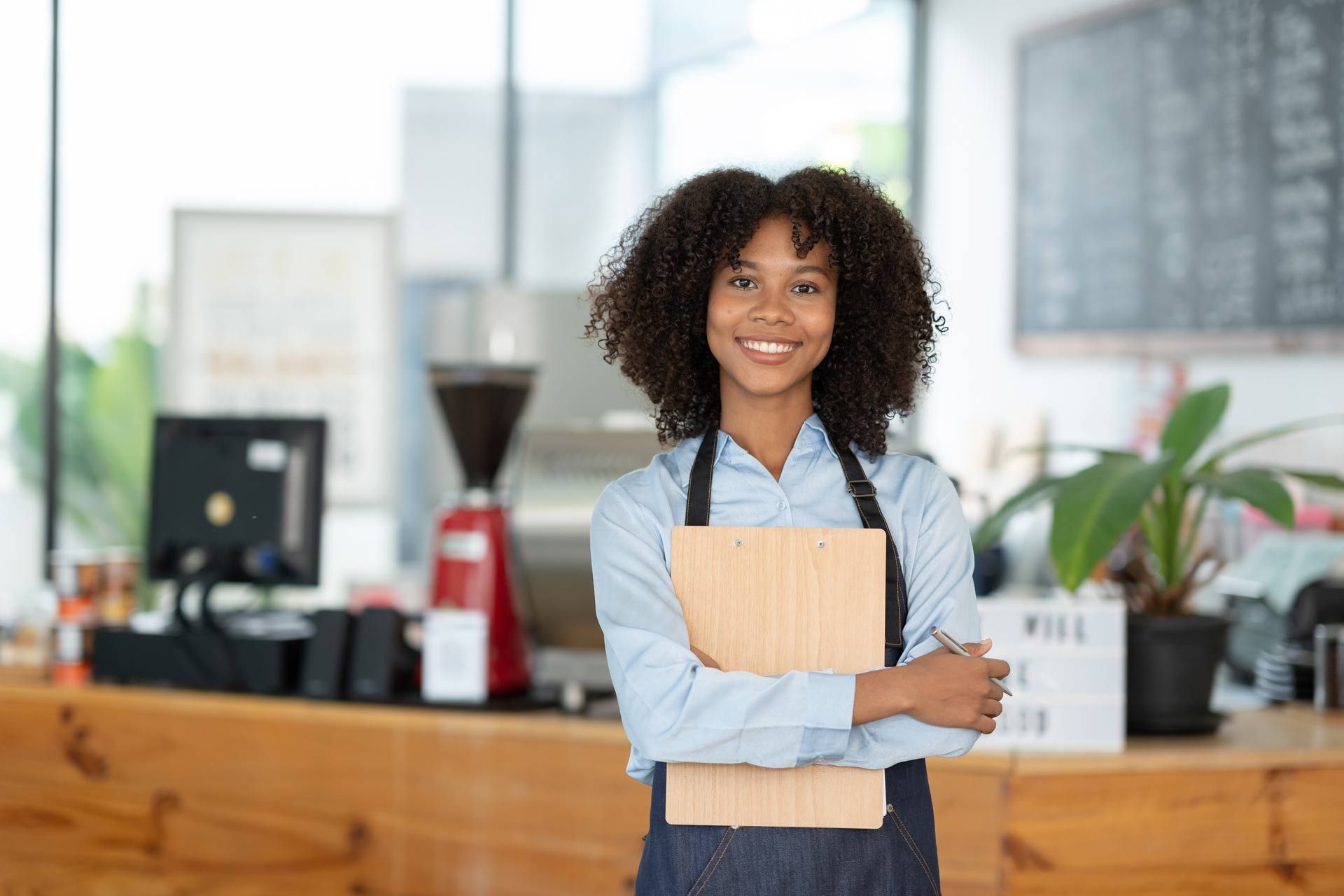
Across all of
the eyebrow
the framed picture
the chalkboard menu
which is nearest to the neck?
the eyebrow

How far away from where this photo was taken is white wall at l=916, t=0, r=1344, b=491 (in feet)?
13.9

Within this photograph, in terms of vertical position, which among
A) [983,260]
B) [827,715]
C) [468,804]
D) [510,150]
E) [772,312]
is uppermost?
[510,150]

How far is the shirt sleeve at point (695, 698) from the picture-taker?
1190 millimetres

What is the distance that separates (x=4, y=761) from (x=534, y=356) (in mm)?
1977

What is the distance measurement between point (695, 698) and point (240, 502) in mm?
1690

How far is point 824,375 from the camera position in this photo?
144 centimetres

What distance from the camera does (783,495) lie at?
1332 mm

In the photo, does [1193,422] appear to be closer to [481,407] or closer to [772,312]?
[772,312]

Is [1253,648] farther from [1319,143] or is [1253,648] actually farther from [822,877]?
[822,877]

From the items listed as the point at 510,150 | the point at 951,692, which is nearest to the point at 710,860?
the point at 951,692

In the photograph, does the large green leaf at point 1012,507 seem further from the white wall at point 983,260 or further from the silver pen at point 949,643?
the white wall at point 983,260

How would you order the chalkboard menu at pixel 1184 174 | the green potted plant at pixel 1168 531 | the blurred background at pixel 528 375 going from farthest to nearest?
the chalkboard menu at pixel 1184 174 → the blurred background at pixel 528 375 → the green potted plant at pixel 1168 531

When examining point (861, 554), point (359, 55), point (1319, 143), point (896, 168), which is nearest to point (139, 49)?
point (359, 55)

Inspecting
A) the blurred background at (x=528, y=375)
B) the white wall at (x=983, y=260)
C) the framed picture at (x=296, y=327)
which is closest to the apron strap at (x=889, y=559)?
the blurred background at (x=528, y=375)
